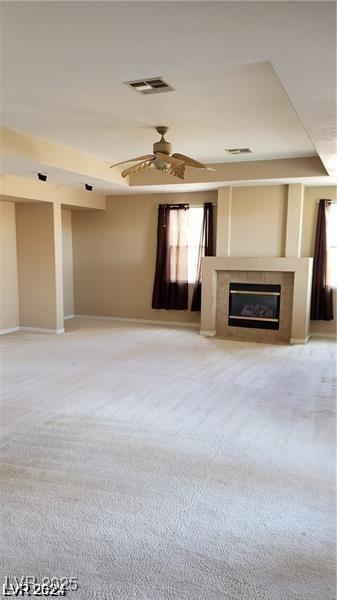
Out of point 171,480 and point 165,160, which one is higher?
point 165,160

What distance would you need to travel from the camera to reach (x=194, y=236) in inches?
316

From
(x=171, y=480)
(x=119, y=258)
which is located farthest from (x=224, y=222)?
(x=171, y=480)

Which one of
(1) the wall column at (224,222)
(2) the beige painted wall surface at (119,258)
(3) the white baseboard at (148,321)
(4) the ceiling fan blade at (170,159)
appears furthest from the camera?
(2) the beige painted wall surface at (119,258)

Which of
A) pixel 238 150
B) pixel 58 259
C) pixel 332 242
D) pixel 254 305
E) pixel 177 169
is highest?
pixel 238 150

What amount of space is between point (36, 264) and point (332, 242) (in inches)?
199

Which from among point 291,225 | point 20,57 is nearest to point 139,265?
point 291,225

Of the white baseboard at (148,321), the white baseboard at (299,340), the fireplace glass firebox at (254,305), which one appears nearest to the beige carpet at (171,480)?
the white baseboard at (299,340)

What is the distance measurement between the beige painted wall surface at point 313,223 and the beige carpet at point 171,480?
2130mm

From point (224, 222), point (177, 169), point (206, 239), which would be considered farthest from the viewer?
point (206, 239)

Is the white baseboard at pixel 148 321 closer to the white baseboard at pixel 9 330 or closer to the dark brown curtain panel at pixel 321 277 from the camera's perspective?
the white baseboard at pixel 9 330

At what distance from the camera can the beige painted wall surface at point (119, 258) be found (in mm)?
8414

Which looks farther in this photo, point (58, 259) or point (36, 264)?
point (36, 264)

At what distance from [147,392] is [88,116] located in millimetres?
2837

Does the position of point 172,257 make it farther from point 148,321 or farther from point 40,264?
point 40,264
